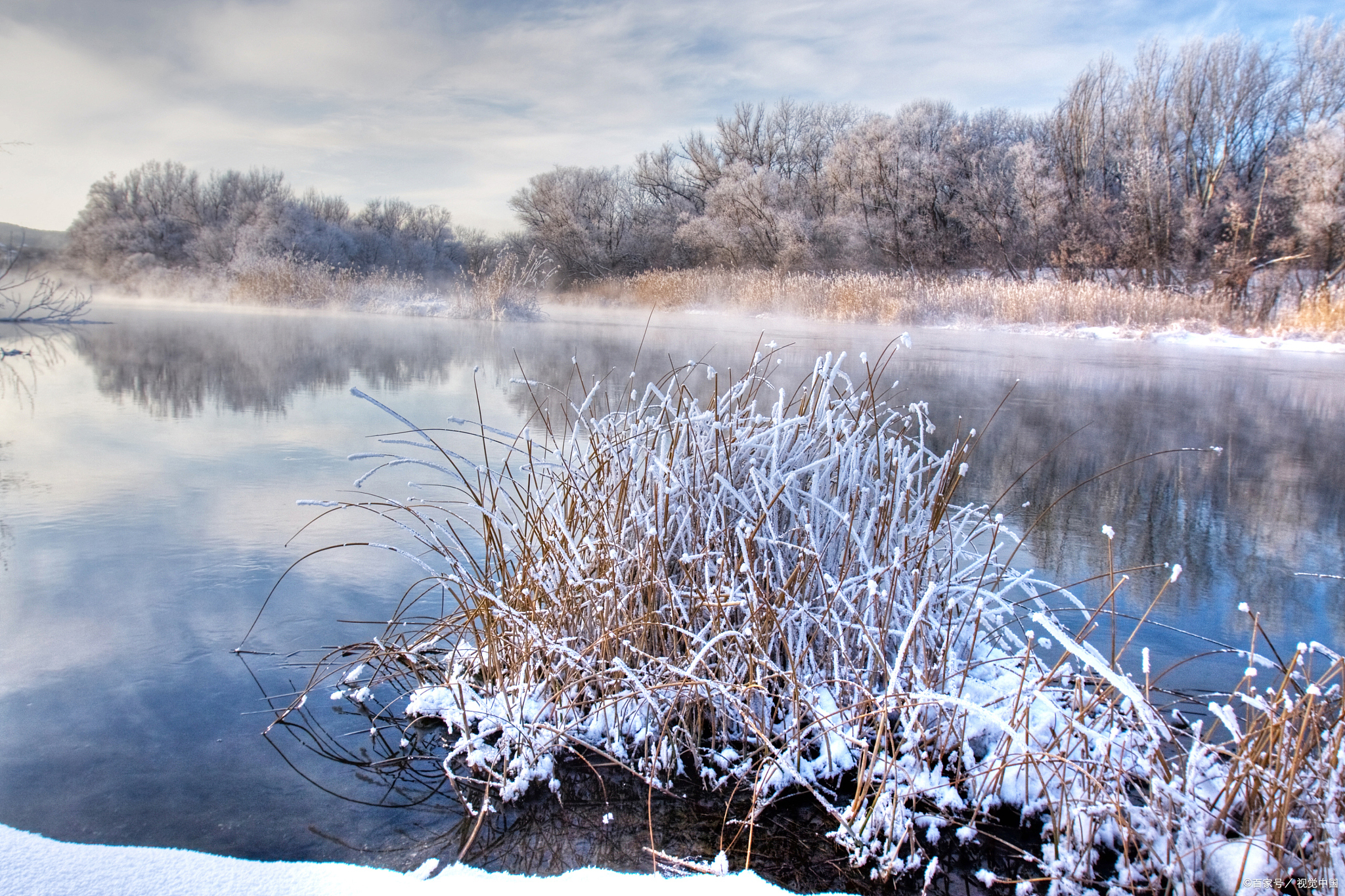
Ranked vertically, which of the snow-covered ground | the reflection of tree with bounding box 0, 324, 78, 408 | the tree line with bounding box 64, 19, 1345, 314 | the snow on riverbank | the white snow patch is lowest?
the snow on riverbank

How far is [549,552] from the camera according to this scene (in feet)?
6.36

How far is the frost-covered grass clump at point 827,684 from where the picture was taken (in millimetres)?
1318

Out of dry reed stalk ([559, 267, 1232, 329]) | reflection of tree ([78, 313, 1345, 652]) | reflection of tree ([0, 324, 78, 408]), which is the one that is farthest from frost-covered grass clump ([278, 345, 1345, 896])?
dry reed stalk ([559, 267, 1232, 329])

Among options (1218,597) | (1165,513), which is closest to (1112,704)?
(1218,597)

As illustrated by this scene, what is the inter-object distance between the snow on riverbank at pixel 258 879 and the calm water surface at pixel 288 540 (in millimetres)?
47

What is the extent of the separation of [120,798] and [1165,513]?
3.97 meters

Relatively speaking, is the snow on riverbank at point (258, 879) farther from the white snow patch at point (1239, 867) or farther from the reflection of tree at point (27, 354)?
the reflection of tree at point (27, 354)

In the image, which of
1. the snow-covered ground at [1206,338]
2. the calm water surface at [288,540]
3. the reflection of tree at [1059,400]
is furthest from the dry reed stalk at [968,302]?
the calm water surface at [288,540]

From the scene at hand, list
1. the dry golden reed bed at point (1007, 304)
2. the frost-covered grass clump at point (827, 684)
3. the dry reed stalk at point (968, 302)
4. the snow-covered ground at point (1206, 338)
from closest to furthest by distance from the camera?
the frost-covered grass clump at point (827, 684) → the snow-covered ground at point (1206, 338) → the dry golden reed bed at point (1007, 304) → the dry reed stalk at point (968, 302)

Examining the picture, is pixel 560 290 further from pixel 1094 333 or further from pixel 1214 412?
pixel 1214 412

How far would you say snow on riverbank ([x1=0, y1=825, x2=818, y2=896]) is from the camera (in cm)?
127

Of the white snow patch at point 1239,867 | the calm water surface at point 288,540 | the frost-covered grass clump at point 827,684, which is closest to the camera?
the white snow patch at point 1239,867

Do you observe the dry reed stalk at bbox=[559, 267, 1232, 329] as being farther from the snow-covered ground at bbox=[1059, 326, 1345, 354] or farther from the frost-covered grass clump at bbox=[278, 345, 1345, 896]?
the frost-covered grass clump at bbox=[278, 345, 1345, 896]

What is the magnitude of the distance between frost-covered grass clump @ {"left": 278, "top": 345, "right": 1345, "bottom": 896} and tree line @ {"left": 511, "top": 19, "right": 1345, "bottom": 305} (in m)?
19.8
